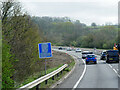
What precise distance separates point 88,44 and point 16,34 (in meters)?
77.7

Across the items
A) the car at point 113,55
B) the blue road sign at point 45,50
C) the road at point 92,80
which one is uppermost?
the blue road sign at point 45,50

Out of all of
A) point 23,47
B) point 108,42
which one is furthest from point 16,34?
point 108,42

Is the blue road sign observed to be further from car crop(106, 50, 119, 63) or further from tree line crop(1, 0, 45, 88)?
car crop(106, 50, 119, 63)

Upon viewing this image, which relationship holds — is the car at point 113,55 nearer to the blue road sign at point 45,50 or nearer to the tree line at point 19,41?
the tree line at point 19,41

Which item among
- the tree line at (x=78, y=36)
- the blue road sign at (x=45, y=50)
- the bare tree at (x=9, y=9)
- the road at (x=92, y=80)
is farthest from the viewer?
the tree line at (x=78, y=36)

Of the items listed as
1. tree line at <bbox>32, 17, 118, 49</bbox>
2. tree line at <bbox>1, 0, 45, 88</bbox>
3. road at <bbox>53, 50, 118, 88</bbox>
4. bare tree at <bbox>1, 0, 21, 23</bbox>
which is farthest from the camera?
tree line at <bbox>32, 17, 118, 49</bbox>

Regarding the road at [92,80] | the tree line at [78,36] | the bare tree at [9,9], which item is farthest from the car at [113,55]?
the tree line at [78,36]

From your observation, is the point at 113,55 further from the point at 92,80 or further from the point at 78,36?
the point at 78,36

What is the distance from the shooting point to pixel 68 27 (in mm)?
137750

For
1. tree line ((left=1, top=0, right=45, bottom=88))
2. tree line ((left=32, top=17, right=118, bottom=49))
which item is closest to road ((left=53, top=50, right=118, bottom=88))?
tree line ((left=1, top=0, right=45, bottom=88))

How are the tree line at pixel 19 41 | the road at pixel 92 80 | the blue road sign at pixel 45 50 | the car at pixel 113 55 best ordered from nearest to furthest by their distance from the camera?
1. the road at pixel 92 80
2. the blue road sign at pixel 45 50
3. the tree line at pixel 19 41
4. the car at pixel 113 55

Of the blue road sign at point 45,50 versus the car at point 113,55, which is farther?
the car at point 113,55

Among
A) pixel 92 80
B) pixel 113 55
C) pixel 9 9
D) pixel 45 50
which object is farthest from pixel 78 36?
pixel 45 50

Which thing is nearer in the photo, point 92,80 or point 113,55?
point 92,80
